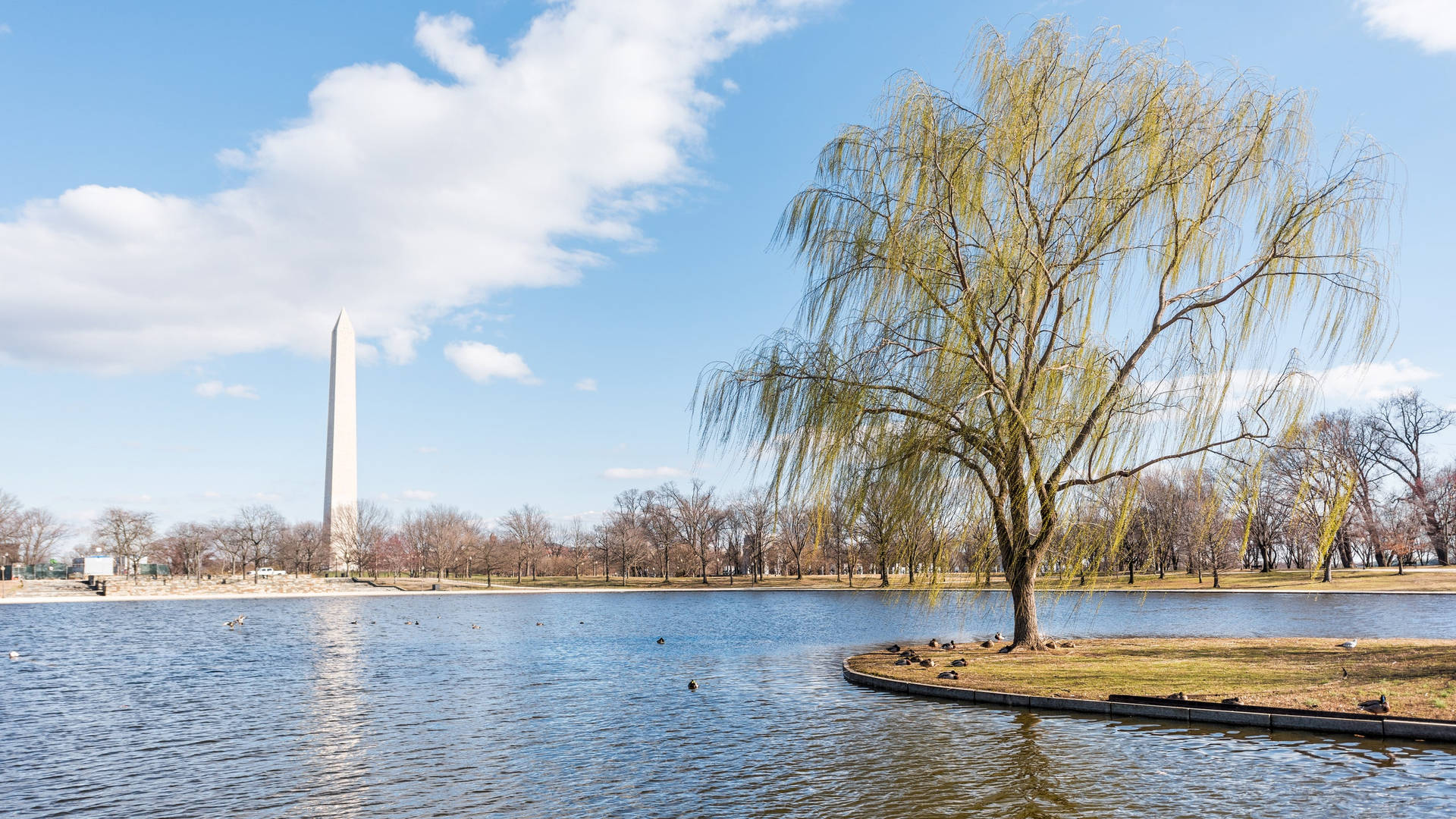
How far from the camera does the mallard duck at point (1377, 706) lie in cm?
1256

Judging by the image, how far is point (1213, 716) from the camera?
13.7 metres

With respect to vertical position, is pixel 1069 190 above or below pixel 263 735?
above

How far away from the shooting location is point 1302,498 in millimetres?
16219

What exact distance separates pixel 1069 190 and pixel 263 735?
18782 mm

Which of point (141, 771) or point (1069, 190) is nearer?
point (141, 771)

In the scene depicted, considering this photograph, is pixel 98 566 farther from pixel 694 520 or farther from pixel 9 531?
pixel 694 520

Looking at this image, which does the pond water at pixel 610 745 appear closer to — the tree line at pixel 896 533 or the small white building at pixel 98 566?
the tree line at pixel 896 533

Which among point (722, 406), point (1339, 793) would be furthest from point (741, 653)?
point (1339, 793)

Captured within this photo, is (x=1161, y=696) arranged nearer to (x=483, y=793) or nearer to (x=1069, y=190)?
(x=1069, y=190)

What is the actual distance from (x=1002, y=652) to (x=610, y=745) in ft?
36.1

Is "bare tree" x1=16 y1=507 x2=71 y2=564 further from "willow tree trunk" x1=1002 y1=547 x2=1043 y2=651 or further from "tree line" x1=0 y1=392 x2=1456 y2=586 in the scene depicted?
"willow tree trunk" x1=1002 y1=547 x2=1043 y2=651

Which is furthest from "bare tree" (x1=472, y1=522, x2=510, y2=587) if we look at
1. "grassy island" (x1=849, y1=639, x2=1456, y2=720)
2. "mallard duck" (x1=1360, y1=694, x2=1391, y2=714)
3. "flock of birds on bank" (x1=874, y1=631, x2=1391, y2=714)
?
"mallard duck" (x1=1360, y1=694, x2=1391, y2=714)

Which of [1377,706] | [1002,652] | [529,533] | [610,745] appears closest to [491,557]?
[529,533]

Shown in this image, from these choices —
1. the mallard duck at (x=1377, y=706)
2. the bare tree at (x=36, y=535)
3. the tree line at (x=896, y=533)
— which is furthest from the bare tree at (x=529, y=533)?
the mallard duck at (x=1377, y=706)
